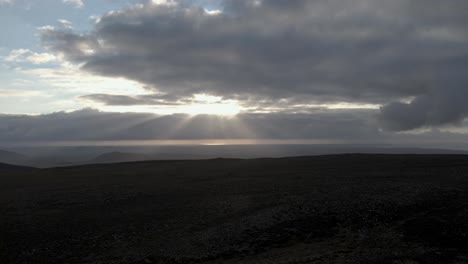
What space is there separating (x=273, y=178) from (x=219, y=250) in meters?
23.9

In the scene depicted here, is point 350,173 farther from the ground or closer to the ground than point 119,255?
farther from the ground

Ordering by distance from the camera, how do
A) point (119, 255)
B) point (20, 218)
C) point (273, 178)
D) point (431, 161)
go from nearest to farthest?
point (119, 255) < point (20, 218) < point (273, 178) < point (431, 161)

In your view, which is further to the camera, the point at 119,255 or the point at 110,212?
the point at 110,212

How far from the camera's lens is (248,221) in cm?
2634

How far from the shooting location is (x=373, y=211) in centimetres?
2728

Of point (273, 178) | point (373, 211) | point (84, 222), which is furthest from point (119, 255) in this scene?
point (273, 178)

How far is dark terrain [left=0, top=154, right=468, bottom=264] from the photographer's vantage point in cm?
2095

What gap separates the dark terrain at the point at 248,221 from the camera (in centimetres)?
2095

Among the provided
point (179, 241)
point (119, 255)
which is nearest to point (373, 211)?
point (179, 241)

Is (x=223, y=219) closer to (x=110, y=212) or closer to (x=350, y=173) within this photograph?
(x=110, y=212)

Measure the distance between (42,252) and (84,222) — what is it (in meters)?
5.68

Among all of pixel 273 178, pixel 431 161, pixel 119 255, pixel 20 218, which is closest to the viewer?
pixel 119 255

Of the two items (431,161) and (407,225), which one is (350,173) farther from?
(407,225)

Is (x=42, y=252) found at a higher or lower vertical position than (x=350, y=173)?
lower
